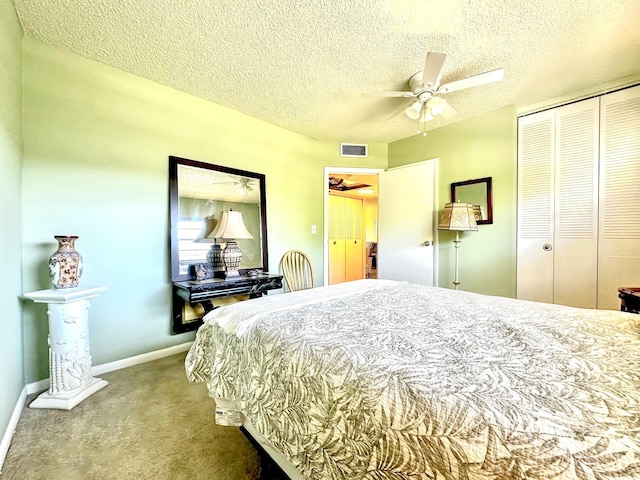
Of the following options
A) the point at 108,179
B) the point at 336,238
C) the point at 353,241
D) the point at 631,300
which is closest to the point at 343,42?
the point at 108,179

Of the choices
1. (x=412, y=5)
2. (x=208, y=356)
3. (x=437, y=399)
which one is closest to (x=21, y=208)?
(x=208, y=356)

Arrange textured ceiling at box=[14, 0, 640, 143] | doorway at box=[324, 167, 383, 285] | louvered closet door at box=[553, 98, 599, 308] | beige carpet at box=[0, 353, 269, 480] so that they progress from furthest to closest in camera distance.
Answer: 1. doorway at box=[324, 167, 383, 285]
2. louvered closet door at box=[553, 98, 599, 308]
3. textured ceiling at box=[14, 0, 640, 143]
4. beige carpet at box=[0, 353, 269, 480]

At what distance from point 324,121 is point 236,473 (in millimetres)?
3146

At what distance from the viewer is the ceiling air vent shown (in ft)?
12.4

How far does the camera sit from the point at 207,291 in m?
2.30

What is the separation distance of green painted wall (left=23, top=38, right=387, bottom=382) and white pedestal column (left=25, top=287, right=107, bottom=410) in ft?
0.96

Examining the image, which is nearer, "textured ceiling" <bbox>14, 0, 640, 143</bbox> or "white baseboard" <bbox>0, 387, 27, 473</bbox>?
"white baseboard" <bbox>0, 387, 27, 473</bbox>

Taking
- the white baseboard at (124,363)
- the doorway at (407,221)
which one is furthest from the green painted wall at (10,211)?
the doorway at (407,221)

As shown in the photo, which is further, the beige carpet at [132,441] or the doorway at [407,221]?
the doorway at [407,221]

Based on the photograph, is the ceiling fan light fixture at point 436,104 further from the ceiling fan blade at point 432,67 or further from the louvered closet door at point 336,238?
the louvered closet door at point 336,238

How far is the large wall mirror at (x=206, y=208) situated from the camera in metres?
2.44

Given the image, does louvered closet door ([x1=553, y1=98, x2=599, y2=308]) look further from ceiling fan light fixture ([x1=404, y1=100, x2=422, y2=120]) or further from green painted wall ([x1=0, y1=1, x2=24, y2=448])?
green painted wall ([x1=0, y1=1, x2=24, y2=448])

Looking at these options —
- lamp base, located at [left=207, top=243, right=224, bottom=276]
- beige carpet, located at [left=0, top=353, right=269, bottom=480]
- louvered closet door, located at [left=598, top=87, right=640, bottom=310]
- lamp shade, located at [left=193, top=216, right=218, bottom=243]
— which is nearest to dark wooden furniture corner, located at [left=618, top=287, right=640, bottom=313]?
louvered closet door, located at [left=598, top=87, right=640, bottom=310]

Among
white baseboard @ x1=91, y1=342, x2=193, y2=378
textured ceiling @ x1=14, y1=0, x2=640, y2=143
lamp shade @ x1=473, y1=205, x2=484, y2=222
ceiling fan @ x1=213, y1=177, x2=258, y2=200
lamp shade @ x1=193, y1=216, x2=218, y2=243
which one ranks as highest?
textured ceiling @ x1=14, y1=0, x2=640, y2=143
